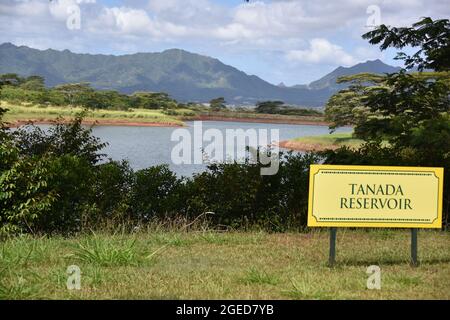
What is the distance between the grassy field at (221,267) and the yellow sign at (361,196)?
63 centimetres

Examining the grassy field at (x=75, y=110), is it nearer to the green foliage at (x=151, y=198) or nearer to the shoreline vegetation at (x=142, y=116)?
the shoreline vegetation at (x=142, y=116)

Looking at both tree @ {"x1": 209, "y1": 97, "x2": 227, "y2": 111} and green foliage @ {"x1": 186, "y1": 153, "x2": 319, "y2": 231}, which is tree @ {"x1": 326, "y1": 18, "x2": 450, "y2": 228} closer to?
green foliage @ {"x1": 186, "y1": 153, "x2": 319, "y2": 231}

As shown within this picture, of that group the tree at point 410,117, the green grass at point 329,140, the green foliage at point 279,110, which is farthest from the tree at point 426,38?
the green foliage at point 279,110

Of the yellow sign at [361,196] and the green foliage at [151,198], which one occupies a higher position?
the yellow sign at [361,196]

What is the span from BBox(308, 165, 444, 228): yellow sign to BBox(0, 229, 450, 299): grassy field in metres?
0.63

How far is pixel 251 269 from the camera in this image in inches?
292

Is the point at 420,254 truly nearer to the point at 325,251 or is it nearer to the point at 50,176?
the point at 325,251

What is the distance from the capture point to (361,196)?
794cm

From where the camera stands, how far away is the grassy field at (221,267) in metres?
6.46

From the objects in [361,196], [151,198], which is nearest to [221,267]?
[361,196]

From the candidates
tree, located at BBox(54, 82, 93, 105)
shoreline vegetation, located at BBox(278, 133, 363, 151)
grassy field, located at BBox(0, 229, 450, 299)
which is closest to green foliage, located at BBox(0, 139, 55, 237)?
grassy field, located at BBox(0, 229, 450, 299)

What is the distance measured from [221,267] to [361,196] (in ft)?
6.70

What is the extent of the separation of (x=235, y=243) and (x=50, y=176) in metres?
3.95
